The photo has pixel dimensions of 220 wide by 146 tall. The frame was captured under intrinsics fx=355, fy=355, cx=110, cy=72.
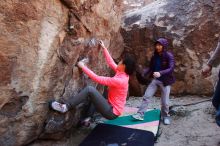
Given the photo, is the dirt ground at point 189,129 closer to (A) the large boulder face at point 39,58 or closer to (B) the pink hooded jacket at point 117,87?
(B) the pink hooded jacket at point 117,87

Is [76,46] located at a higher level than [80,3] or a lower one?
lower

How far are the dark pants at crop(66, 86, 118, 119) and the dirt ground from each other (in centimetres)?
58

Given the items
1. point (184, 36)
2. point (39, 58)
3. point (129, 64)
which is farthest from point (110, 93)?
Result: point (184, 36)

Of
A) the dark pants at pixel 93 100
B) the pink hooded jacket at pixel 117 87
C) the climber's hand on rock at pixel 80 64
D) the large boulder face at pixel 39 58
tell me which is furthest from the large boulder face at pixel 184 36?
the climber's hand on rock at pixel 80 64

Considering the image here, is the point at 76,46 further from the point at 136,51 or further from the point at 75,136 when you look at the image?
the point at 136,51

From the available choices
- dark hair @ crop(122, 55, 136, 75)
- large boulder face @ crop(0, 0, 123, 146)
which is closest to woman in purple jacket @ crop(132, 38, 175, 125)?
dark hair @ crop(122, 55, 136, 75)

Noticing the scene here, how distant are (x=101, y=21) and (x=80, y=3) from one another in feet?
2.73

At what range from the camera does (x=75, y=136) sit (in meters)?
5.15

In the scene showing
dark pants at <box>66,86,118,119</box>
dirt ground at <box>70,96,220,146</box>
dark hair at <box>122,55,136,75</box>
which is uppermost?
dark hair at <box>122,55,136,75</box>

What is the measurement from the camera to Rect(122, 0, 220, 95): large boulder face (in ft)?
20.8

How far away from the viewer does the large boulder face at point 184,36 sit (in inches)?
249

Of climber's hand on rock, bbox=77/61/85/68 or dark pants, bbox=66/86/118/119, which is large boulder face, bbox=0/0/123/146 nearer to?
climber's hand on rock, bbox=77/61/85/68

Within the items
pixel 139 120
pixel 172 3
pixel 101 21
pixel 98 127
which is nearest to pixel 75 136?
pixel 98 127

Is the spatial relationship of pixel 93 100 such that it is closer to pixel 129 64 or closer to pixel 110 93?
pixel 110 93
